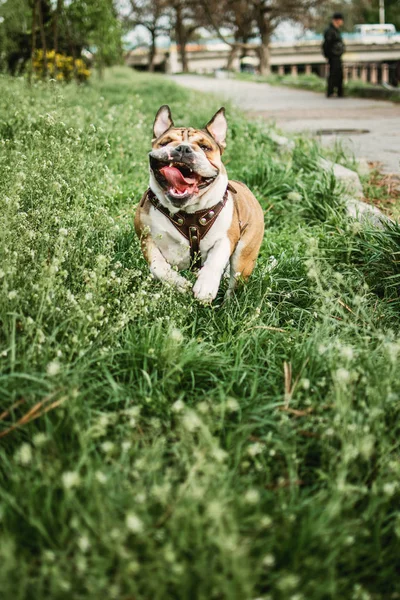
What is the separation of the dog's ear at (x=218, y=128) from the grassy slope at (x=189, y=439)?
0.89 m

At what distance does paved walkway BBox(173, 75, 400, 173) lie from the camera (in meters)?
8.35

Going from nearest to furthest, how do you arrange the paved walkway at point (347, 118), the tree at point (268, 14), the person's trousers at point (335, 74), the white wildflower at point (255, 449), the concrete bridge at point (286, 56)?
1. the white wildflower at point (255, 449)
2. the paved walkway at point (347, 118)
3. the person's trousers at point (335, 74)
4. the tree at point (268, 14)
5. the concrete bridge at point (286, 56)

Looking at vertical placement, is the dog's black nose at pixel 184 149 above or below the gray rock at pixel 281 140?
above

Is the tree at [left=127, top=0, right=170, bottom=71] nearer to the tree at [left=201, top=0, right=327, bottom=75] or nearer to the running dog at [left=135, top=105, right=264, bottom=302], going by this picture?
the tree at [left=201, top=0, right=327, bottom=75]

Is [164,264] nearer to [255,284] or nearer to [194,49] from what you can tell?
[255,284]

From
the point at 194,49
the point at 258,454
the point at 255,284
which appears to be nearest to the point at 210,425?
the point at 258,454

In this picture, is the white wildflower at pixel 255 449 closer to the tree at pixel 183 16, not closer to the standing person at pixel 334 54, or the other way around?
the standing person at pixel 334 54

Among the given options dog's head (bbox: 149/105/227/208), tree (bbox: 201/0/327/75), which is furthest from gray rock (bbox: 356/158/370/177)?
tree (bbox: 201/0/327/75)

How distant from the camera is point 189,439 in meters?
2.18

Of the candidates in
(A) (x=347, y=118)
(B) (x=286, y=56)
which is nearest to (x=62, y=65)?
(A) (x=347, y=118)

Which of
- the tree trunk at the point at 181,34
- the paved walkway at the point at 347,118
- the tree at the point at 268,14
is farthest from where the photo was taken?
the tree trunk at the point at 181,34

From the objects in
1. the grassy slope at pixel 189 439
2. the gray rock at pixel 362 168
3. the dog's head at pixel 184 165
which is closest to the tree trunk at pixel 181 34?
the gray rock at pixel 362 168

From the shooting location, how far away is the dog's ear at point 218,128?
4172 millimetres

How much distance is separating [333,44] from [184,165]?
17.0 m
